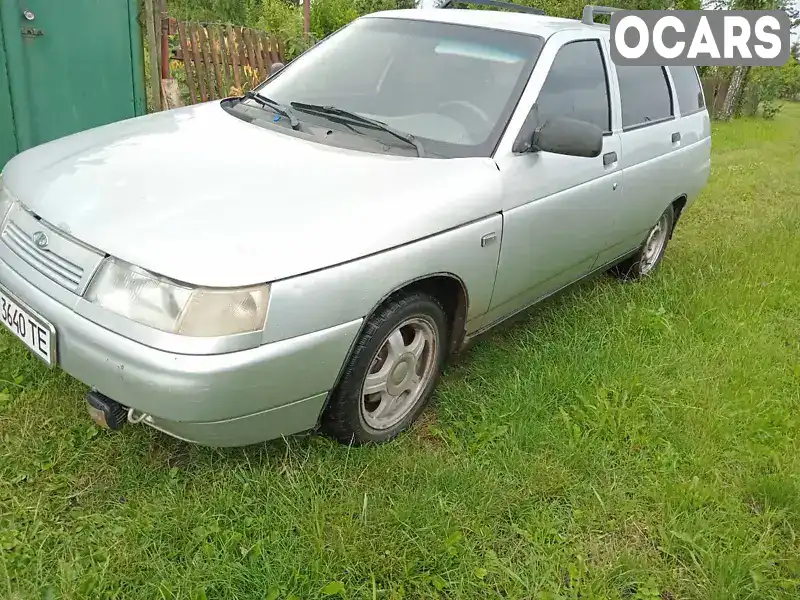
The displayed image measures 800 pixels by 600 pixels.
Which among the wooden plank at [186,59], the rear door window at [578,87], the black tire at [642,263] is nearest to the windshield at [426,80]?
the rear door window at [578,87]

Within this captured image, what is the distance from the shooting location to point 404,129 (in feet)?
10.3

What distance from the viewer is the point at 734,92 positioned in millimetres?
19562

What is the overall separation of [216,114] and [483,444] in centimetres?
206

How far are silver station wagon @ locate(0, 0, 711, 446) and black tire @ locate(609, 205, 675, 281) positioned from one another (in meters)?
0.77

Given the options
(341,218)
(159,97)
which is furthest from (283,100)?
(159,97)

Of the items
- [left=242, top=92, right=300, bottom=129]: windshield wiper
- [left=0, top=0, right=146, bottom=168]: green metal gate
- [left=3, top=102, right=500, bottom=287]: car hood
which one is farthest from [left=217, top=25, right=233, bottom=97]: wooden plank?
[left=3, top=102, right=500, bottom=287]: car hood

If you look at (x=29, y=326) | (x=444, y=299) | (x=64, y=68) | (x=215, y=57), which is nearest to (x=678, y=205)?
(x=444, y=299)

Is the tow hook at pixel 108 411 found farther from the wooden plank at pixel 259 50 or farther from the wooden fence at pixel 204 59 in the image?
the wooden plank at pixel 259 50

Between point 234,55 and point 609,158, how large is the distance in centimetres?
508

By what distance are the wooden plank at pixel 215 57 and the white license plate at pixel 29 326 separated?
5.31 metres

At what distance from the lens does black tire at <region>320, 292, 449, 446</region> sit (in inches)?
101

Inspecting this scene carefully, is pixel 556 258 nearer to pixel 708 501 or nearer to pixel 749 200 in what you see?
pixel 708 501

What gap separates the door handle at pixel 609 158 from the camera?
12.3 feet

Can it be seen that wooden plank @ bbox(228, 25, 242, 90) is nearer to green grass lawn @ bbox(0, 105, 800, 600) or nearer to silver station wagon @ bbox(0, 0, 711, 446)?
silver station wagon @ bbox(0, 0, 711, 446)
